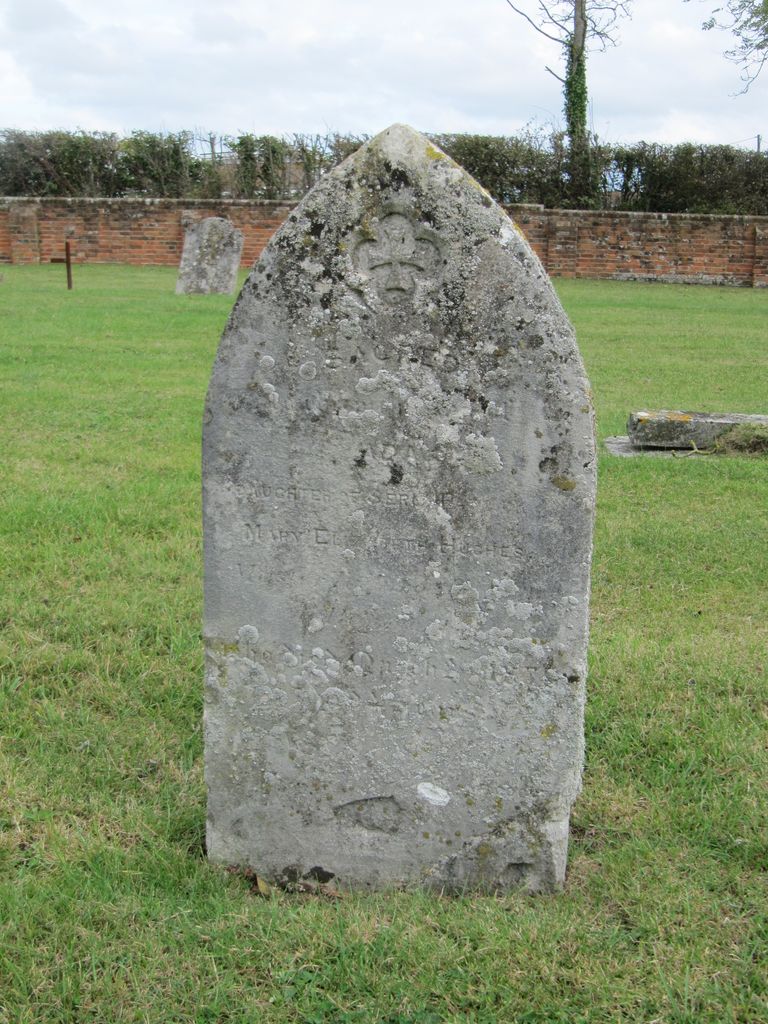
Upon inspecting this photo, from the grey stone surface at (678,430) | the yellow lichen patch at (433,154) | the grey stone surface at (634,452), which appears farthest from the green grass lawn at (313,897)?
the yellow lichen patch at (433,154)

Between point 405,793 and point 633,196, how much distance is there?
27.0m

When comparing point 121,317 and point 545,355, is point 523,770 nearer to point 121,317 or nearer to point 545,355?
point 545,355

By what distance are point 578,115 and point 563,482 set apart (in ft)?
90.4

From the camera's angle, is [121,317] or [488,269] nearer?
[488,269]

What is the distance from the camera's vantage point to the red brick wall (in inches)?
922

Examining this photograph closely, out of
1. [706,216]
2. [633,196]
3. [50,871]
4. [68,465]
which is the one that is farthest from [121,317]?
[633,196]

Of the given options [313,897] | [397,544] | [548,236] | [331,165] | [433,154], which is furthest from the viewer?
[331,165]

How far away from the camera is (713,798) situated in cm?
312

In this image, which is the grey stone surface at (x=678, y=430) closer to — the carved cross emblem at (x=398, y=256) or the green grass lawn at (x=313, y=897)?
the green grass lawn at (x=313, y=897)

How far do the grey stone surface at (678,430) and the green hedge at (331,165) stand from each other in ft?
67.7

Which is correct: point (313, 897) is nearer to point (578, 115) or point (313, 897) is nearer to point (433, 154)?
point (433, 154)

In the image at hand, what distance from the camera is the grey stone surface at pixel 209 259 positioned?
1695cm

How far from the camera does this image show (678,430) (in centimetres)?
752

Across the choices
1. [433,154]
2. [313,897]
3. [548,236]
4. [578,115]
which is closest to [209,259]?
[548,236]
